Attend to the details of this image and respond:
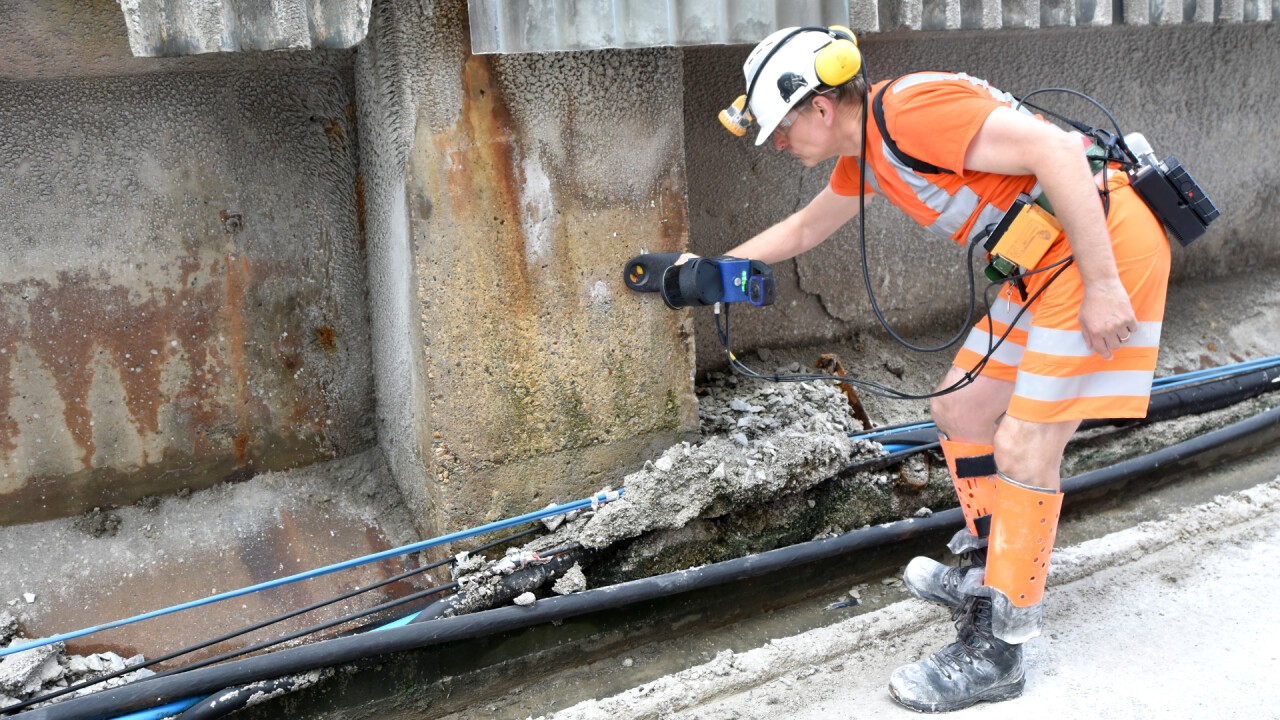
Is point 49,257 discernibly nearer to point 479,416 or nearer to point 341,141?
point 341,141

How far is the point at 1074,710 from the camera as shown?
7.72 ft

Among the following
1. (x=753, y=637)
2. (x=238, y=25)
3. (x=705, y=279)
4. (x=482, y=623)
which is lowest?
(x=753, y=637)

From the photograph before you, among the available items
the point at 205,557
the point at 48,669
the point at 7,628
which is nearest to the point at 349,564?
the point at 205,557

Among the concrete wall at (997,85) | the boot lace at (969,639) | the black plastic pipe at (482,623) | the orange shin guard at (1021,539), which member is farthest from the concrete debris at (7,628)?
the orange shin guard at (1021,539)

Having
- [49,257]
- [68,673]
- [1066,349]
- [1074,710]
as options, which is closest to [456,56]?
[49,257]

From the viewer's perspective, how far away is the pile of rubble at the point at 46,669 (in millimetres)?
2174

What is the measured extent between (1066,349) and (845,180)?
2.18 ft

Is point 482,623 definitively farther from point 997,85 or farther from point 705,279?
point 997,85

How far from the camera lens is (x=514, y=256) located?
249cm

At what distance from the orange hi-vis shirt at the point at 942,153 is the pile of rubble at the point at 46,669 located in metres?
1.98

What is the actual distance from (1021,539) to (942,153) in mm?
877

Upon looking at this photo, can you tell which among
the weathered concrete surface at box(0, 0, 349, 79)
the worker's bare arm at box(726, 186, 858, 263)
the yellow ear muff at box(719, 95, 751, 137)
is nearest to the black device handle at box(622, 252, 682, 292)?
the worker's bare arm at box(726, 186, 858, 263)

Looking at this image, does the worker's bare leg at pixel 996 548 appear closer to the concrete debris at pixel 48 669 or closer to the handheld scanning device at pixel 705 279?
the handheld scanning device at pixel 705 279

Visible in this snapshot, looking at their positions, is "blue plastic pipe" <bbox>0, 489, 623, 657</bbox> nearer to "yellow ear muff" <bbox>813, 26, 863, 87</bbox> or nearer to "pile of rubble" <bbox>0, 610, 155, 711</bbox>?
"pile of rubble" <bbox>0, 610, 155, 711</bbox>
